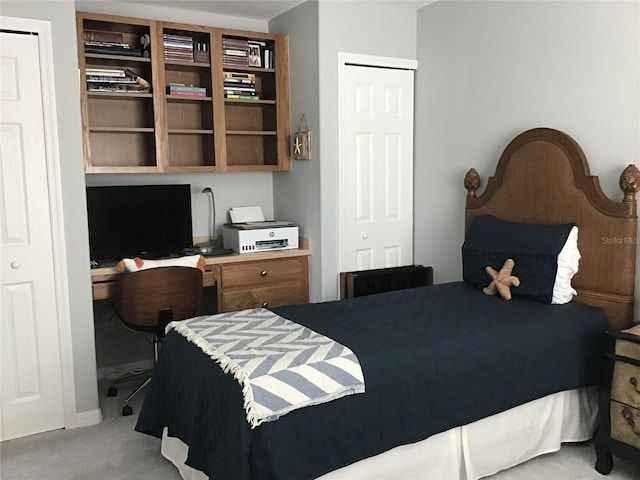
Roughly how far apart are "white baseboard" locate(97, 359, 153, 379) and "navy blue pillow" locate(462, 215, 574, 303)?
2.32m

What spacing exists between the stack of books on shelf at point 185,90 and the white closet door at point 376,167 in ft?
3.07

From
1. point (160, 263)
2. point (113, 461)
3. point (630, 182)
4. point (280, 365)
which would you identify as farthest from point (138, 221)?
point (630, 182)

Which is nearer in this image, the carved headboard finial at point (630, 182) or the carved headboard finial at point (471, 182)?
the carved headboard finial at point (630, 182)

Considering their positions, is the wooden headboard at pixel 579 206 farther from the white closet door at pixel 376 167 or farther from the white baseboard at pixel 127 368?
the white baseboard at pixel 127 368

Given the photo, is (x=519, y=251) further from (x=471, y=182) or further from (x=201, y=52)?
(x=201, y=52)

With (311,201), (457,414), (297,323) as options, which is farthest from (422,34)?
(457,414)

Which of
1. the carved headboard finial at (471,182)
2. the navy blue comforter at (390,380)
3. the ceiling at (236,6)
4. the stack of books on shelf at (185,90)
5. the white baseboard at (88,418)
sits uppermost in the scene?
the ceiling at (236,6)

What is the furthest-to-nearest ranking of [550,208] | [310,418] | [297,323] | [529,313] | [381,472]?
[550,208] → [529,313] → [297,323] → [381,472] → [310,418]

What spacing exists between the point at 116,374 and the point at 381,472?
240 centimetres

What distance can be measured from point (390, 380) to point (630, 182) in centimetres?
157

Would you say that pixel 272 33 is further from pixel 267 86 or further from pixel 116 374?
pixel 116 374

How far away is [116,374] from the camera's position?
13.3 feet

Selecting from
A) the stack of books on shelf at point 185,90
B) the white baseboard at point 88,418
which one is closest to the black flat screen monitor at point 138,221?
the stack of books on shelf at point 185,90

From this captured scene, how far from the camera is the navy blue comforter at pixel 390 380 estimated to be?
2.05m
